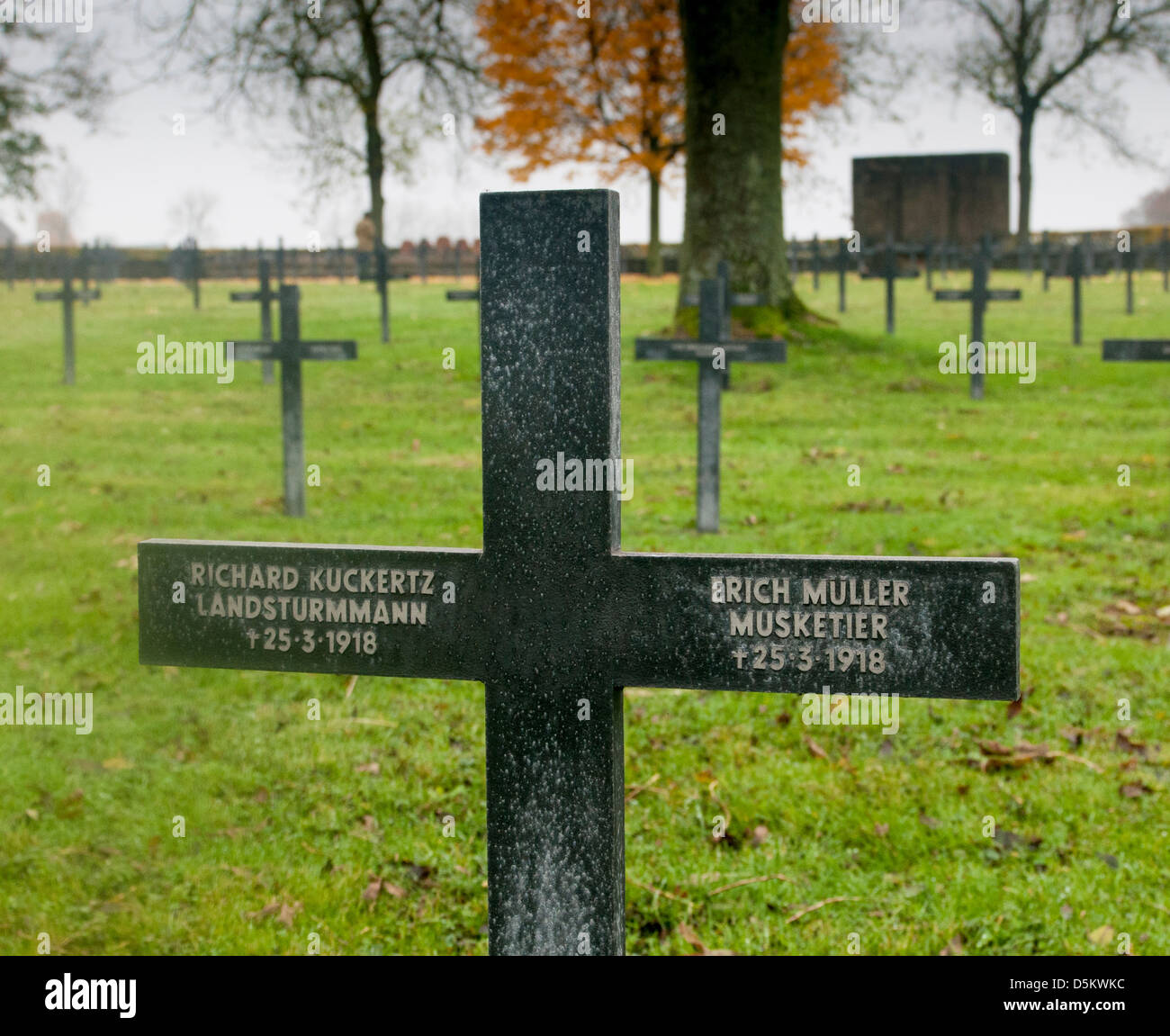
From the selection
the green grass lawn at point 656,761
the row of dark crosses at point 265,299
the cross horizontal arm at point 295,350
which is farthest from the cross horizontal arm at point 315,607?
the row of dark crosses at point 265,299

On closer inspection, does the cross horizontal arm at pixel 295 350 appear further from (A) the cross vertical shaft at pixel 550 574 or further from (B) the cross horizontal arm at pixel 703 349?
(A) the cross vertical shaft at pixel 550 574

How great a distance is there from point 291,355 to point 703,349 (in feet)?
10.6

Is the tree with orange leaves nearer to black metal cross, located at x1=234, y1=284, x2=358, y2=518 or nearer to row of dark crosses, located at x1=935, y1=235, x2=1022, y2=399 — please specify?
row of dark crosses, located at x1=935, y1=235, x2=1022, y2=399

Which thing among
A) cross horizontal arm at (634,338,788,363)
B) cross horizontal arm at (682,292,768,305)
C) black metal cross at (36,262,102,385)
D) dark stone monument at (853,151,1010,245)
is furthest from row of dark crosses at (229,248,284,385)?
dark stone monument at (853,151,1010,245)

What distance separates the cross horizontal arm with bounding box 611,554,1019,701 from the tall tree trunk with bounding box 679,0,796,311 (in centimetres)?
1484

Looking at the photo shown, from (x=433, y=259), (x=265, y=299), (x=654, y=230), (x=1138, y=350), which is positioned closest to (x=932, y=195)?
(x=654, y=230)

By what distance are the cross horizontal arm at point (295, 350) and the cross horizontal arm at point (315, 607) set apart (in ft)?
23.8

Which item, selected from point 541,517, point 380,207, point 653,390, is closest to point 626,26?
point 380,207

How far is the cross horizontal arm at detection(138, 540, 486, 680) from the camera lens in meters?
2.73

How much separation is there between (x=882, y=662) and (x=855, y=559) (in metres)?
0.21

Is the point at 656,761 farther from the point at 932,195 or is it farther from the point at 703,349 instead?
the point at 932,195

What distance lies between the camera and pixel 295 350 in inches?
395

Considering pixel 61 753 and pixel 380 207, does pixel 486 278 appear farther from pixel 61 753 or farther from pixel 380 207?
pixel 380 207

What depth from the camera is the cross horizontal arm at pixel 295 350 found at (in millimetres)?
10008
